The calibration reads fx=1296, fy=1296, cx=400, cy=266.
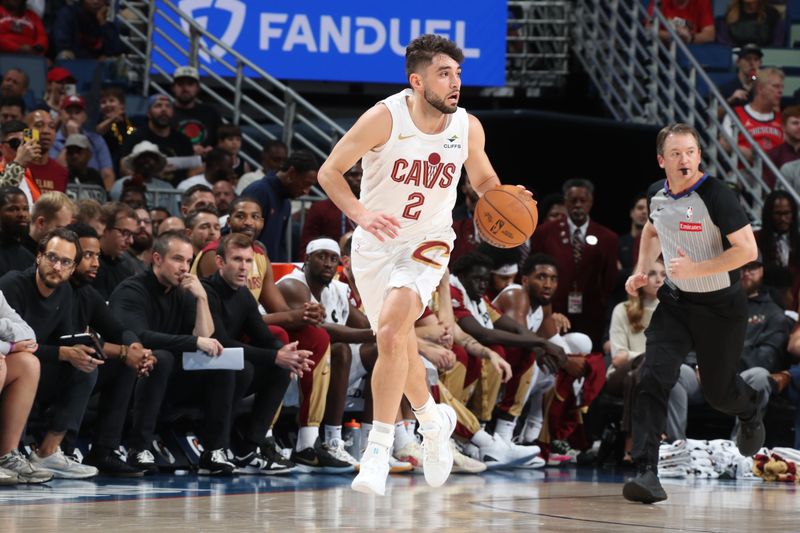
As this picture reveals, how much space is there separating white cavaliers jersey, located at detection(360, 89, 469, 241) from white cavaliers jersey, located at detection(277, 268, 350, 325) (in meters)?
3.13

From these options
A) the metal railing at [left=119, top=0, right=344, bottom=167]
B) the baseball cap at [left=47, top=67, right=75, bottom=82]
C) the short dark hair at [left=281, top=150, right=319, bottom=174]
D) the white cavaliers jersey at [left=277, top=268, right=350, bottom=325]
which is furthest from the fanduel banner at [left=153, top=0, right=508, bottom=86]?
the white cavaliers jersey at [left=277, top=268, right=350, bottom=325]

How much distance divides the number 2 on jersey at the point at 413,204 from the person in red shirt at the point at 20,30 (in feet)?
25.3

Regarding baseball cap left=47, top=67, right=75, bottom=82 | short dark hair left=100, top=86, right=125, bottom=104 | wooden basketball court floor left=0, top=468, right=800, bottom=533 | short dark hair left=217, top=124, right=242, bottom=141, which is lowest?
wooden basketball court floor left=0, top=468, right=800, bottom=533

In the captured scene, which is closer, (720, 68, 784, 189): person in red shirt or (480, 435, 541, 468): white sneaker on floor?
(480, 435, 541, 468): white sneaker on floor

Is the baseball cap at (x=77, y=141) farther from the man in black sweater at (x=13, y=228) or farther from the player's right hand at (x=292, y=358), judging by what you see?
the player's right hand at (x=292, y=358)

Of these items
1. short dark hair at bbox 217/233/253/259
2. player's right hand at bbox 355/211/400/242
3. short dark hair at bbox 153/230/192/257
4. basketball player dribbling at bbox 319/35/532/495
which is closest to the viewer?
player's right hand at bbox 355/211/400/242

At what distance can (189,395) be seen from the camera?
8.56 meters

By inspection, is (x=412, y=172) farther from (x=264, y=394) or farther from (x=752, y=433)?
(x=264, y=394)

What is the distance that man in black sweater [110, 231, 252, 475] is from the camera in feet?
26.7

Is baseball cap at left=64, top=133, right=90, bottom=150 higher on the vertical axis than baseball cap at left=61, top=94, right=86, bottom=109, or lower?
lower

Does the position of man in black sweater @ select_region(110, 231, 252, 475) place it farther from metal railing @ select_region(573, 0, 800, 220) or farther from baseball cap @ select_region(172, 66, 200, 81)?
metal railing @ select_region(573, 0, 800, 220)

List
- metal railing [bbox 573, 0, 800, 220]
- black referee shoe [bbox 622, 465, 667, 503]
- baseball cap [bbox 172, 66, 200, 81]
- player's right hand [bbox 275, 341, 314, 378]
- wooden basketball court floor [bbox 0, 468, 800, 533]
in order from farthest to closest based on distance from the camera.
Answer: metal railing [bbox 573, 0, 800, 220]
baseball cap [bbox 172, 66, 200, 81]
player's right hand [bbox 275, 341, 314, 378]
black referee shoe [bbox 622, 465, 667, 503]
wooden basketball court floor [bbox 0, 468, 800, 533]

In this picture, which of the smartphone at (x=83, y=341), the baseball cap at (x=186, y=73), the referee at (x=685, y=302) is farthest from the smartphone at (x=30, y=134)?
the referee at (x=685, y=302)

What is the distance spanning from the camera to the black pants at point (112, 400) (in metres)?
8.02
